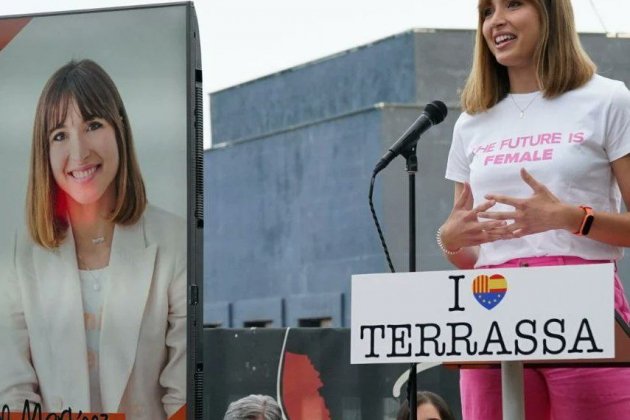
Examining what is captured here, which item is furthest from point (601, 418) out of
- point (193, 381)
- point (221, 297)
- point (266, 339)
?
point (221, 297)

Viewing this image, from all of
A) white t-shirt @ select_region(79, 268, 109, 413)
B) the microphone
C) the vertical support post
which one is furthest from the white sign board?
white t-shirt @ select_region(79, 268, 109, 413)

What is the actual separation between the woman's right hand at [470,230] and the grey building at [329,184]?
14.6 m

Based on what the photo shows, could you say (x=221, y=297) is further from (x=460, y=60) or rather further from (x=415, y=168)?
(x=415, y=168)

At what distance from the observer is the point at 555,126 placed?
2.86 metres

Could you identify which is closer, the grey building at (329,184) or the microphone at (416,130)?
the microphone at (416,130)

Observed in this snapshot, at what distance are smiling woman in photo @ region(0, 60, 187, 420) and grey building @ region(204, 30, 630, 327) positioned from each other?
497 inches

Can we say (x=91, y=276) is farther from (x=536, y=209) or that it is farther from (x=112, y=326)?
(x=536, y=209)

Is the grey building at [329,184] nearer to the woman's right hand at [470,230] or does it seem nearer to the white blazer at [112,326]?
the white blazer at [112,326]

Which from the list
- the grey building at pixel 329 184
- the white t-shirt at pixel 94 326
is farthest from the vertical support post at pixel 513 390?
the grey building at pixel 329 184

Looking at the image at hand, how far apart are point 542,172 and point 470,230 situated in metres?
0.20

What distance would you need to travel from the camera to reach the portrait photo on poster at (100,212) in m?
4.91

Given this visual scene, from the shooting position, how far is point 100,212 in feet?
16.5

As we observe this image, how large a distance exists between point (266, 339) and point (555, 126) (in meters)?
4.19

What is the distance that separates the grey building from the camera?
1845 cm
